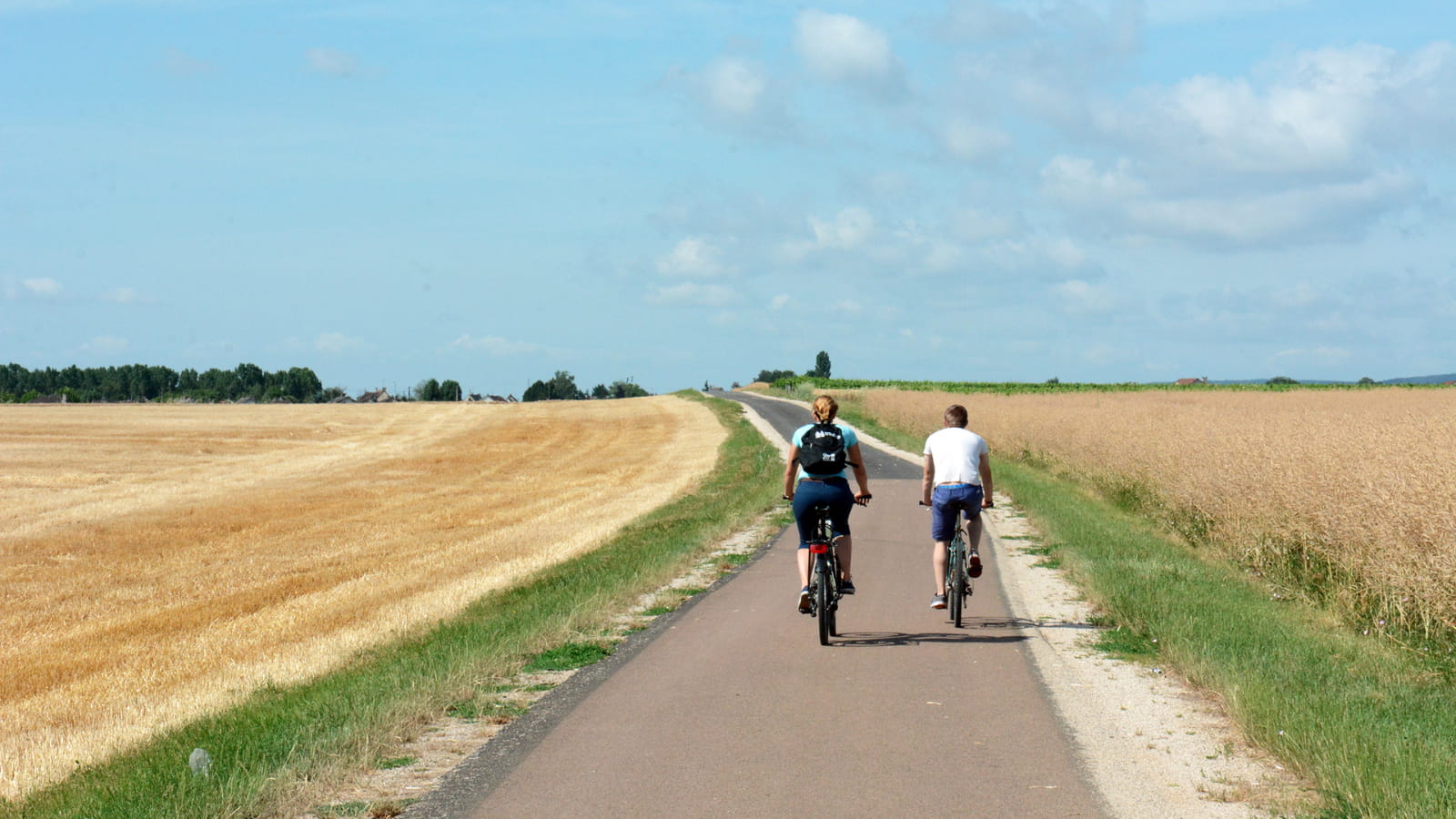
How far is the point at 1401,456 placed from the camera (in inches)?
529

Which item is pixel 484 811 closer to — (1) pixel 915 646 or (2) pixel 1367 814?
(2) pixel 1367 814

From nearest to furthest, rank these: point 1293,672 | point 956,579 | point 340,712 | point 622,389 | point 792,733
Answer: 1. point 792,733
2. point 340,712
3. point 1293,672
4. point 956,579
5. point 622,389

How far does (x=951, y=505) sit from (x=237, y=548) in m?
16.0

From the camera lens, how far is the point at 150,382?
17375 cm

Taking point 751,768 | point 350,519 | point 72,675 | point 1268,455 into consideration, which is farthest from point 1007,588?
point 350,519

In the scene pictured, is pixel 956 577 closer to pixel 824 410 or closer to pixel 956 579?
pixel 956 579

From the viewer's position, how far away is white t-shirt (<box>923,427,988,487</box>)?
11.0 m

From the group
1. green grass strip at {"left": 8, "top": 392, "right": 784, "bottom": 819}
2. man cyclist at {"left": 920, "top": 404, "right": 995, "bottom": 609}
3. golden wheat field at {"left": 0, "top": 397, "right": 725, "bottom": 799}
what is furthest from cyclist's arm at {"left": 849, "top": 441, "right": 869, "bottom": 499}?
golden wheat field at {"left": 0, "top": 397, "right": 725, "bottom": 799}

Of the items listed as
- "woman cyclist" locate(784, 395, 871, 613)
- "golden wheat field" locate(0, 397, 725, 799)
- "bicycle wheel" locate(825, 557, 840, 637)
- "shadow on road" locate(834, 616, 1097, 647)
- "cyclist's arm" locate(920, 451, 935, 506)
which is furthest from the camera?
"golden wheat field" locate(0, 397, 725, 799)

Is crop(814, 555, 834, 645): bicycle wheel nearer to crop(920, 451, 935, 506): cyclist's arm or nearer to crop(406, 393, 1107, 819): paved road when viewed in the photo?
crop(406, 393, 1107, 819): paved road

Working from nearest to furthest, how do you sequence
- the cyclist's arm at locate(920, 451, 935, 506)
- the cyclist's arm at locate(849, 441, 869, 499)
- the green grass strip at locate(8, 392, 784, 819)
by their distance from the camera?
the green grass strip at locate(8, 392, 784, 819) → the cyclist's arm at locate(849, 441, 869, 499) → the cyclist's arm at locate(920, 451, 935, 506)

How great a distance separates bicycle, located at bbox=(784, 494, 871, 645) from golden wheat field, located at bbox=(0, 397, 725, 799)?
477 centimetres

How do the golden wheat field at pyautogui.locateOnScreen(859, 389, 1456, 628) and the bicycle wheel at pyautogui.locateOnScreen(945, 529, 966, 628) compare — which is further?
the bicycle wheel at pyautogui.locateOnScreen(945, 529, 966, 628)

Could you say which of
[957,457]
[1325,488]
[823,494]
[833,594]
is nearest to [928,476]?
[957,457]
